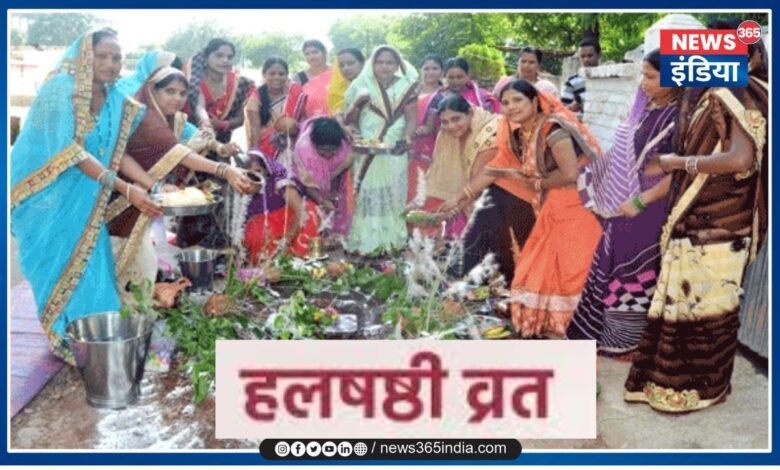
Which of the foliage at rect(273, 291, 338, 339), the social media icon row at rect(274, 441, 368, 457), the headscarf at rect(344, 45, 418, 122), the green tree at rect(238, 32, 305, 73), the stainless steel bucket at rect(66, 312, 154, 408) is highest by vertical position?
the green tree at rect(238, 32, 305, 73)

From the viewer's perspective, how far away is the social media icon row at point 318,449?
3750 mm

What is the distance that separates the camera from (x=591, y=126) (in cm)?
406

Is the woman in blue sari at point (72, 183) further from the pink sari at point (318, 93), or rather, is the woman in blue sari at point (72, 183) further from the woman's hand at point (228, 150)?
the pink sari at point (318, 93)

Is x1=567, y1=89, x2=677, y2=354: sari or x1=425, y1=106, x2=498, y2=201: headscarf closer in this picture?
x1=567, y1=89, x2=677, y2=354: sari

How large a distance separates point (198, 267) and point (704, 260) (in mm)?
2071

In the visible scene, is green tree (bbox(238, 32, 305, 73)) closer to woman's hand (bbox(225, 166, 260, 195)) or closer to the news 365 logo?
woman's hand (bbox(225, 166, 260, 195))

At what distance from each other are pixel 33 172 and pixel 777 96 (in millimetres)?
2865

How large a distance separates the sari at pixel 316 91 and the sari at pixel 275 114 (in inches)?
0.9

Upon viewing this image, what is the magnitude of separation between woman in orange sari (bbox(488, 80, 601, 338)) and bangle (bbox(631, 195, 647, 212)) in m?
0.19

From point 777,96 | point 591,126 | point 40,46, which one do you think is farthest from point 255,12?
point 777,96

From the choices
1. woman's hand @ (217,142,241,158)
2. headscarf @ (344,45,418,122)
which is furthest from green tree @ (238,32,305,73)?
woman's hand @ (217,142,241,158)

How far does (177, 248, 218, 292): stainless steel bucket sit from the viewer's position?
13.9 feet

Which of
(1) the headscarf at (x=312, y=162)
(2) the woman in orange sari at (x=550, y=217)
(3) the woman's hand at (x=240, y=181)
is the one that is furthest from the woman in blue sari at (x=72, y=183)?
(2) the woman in orange sari at (x=550, y=217)

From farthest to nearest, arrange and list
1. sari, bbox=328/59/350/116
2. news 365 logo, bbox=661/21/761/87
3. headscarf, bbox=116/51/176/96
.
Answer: sari, bbox=328/59/350/116, headscarf, bbox=116/51/176/96, news 365 logo, bbox=661/21/761/87
